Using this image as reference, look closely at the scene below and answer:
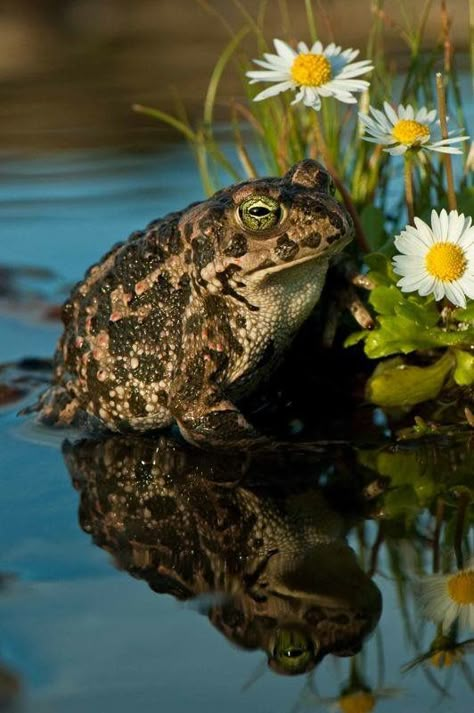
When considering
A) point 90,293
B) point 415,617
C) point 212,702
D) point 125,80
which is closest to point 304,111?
point 90,293

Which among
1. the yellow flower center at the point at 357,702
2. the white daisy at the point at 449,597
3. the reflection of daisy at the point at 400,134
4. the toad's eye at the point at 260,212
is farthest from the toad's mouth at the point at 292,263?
the yellow flower center at the point at 357,702

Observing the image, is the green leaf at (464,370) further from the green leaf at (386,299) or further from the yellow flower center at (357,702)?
the yellow flower center at (357,702)

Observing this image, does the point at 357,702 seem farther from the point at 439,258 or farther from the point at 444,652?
the point at 439,258

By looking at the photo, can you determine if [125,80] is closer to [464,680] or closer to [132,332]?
[132,332]

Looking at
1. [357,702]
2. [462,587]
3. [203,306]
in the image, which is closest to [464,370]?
[203,306]

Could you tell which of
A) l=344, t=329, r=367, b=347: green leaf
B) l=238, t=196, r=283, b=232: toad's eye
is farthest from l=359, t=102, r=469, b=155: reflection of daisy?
l=344, t=329, r=367, b=347: green leaf

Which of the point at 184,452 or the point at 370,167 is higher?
the point at 370,167

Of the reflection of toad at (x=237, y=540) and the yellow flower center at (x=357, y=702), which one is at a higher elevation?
the reflection of toad at (x=237, y=540)
